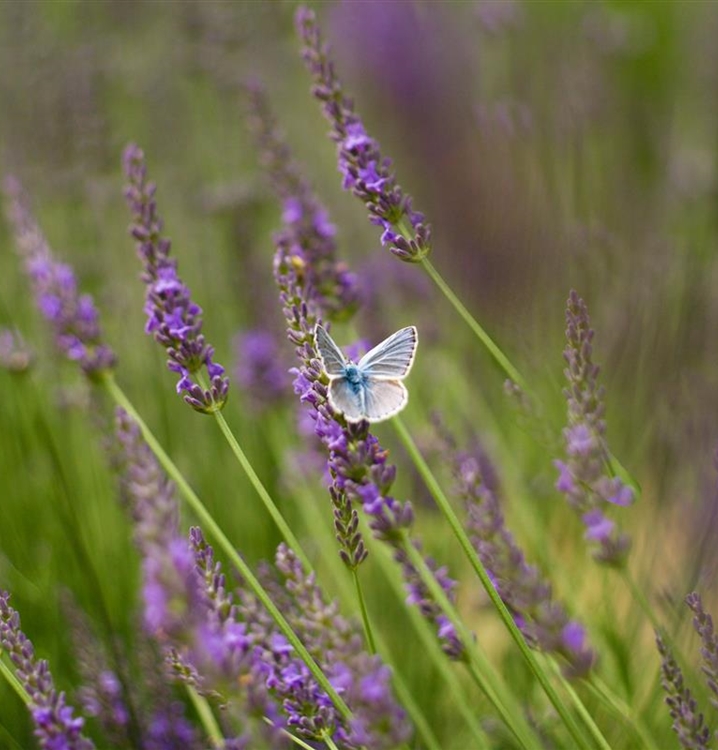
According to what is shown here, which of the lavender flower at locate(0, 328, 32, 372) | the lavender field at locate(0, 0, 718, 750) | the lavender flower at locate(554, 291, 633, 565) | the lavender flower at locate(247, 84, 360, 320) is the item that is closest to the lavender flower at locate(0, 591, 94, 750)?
the lavender field at locate(0, 0, 718, 750)

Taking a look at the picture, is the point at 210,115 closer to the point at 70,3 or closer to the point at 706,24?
the point at 70,3

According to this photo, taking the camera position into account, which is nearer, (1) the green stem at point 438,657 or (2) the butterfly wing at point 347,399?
(2) the butterfly wing at point 347,399

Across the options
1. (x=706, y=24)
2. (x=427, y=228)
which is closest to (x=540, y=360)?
(x=427, y=228)

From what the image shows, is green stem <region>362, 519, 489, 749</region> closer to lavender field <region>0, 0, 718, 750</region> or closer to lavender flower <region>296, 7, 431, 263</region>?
lavender field <region>0, 0, 718, 750</region>

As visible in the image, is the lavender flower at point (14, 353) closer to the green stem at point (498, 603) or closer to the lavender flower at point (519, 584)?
the lavender flower at point (519, 584)

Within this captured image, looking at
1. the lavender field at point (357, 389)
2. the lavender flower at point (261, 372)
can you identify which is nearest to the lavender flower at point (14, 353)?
the lavender field at point (357, 389)
